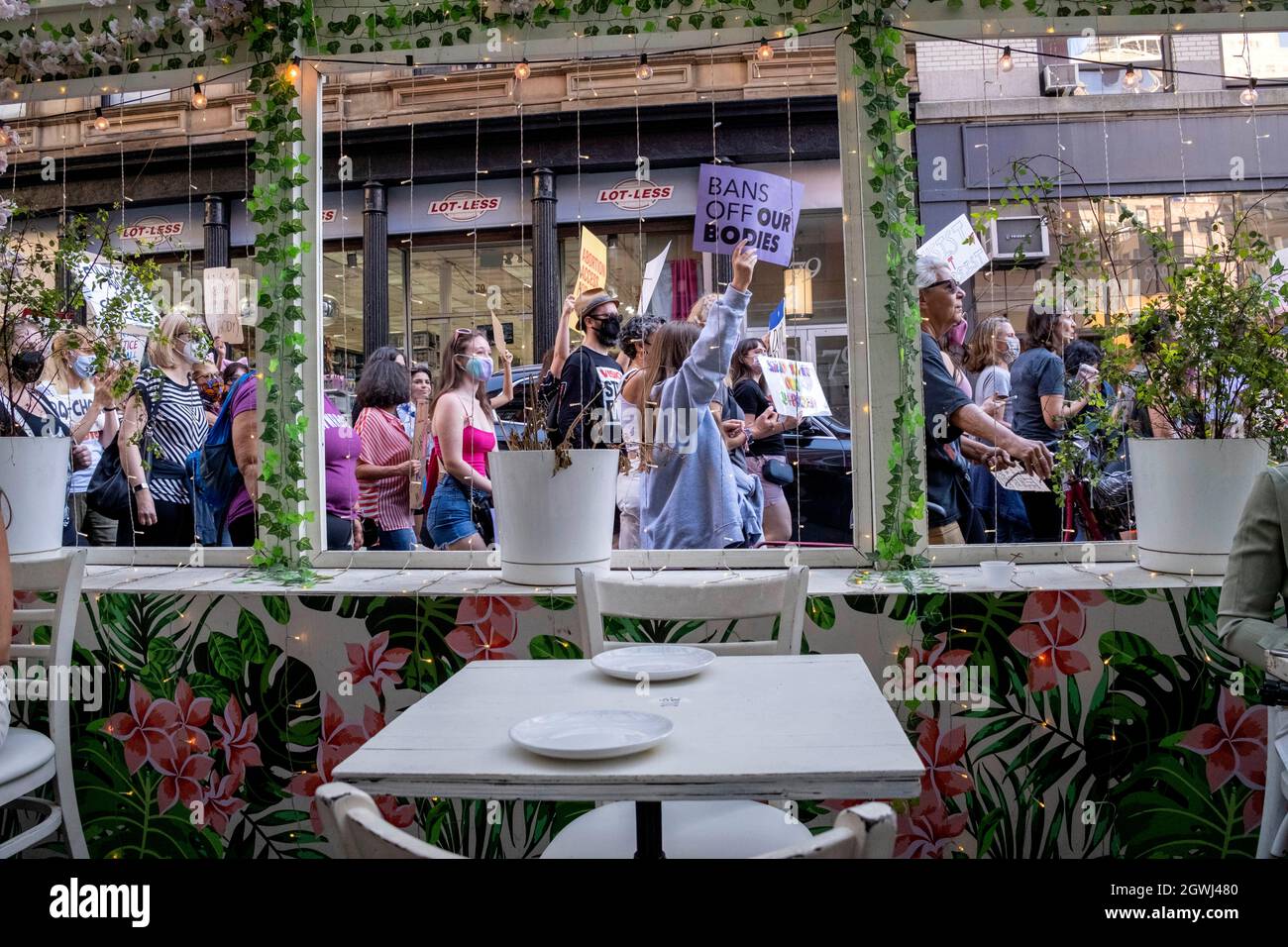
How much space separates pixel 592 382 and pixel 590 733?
6.11 feet

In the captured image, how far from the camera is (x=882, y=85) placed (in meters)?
2.88

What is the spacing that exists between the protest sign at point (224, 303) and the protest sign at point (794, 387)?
186 cm

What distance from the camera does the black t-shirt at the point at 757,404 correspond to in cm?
306

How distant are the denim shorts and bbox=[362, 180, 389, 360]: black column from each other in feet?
1.82

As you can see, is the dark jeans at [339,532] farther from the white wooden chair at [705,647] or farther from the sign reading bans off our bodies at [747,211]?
the sign reading bans off our bodies at [747,211]

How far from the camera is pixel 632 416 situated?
10.1ft

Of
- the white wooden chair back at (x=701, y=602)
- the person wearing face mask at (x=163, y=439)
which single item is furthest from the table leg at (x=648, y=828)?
the person wearing face mask at (x=163, y=439)

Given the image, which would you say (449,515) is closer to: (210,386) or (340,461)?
(340,461)

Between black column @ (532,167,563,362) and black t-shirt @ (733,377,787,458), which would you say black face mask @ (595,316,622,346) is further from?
black t-shirt @ (733,377,787,458)

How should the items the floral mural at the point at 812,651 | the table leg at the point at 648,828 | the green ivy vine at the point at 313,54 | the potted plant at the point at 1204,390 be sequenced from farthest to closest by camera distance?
the green ivy vine at the point at 313,54, the potted plant at the point at 1204,390, the floral mural at the point at 812,651, the table leg at the point at 648,828

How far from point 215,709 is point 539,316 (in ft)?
5.18

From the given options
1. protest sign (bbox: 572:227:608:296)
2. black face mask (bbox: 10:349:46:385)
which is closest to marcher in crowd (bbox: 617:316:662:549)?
protest sign (bbox: 572:227:608:296)

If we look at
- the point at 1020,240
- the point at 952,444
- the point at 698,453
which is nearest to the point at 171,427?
the point at 698,453
